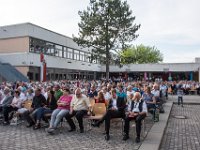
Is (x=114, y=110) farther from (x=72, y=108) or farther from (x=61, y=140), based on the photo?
(x=61, y=140)

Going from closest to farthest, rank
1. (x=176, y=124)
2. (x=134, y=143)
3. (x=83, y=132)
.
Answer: (x=134, y=143)
(x=83, y=132)
(x=176, y=124)

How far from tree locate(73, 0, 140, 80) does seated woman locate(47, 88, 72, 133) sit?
86.9 ft

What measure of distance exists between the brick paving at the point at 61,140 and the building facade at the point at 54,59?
78.5 ft

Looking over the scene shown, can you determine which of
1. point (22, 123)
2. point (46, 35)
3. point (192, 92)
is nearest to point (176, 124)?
point (22, 123)

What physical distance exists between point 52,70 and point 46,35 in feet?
15.4

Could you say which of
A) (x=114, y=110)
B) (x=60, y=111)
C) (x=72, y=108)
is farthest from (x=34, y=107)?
(x=114, y=110)

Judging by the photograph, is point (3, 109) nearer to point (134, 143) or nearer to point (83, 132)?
point (83, 132)

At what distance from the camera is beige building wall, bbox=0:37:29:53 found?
107 feet

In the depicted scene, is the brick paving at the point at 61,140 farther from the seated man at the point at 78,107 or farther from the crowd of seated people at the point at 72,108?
the seated man at the point at 78,107

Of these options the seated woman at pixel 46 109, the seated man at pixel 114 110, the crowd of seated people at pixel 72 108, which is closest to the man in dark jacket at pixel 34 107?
the crowd of seated people at pixel 72 108

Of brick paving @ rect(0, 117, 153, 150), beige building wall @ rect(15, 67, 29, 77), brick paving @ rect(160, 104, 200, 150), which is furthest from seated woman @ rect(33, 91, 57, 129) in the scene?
beige building wall @ rect(15, 67, 29, 77)

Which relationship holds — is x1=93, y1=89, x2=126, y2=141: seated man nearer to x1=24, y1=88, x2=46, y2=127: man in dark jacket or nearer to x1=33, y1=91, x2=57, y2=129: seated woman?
x1=33, y1=91, x2=57, y2=129: seated woman

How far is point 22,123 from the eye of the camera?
10.6m

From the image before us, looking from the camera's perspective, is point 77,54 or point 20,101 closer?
point 20,101
